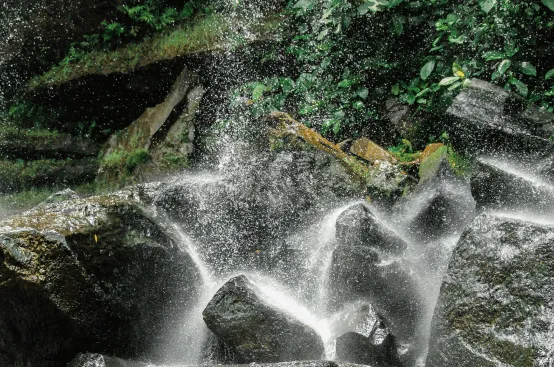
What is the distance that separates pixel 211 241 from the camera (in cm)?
559

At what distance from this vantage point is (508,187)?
4715 mm

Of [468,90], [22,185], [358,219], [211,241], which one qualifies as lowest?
[22,185]

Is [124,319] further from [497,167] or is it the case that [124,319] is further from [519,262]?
[497,167]

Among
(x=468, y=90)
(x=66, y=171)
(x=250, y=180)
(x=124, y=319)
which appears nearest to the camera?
(x=124, y=319)

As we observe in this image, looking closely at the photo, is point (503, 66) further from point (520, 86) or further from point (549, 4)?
point (549, 4)

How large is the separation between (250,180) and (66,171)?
5.09m

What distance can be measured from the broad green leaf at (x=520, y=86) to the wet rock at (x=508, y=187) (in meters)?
0.96

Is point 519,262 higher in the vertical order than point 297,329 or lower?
higher

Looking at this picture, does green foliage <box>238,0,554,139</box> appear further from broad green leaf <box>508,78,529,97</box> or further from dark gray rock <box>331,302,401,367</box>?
dark gray rock <box>331,302,401,367</box>

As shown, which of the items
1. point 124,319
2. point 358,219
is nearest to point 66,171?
point 124,319

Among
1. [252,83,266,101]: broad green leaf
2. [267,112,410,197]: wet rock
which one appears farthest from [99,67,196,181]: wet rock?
[267,112,410,197]: wet rock

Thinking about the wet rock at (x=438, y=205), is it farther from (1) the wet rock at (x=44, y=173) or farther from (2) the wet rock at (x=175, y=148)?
(1) the wet rock at (x=44, y=173)

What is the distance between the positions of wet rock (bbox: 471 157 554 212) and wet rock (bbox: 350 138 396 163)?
1351 mm

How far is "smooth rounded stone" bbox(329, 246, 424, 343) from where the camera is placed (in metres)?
4.34
